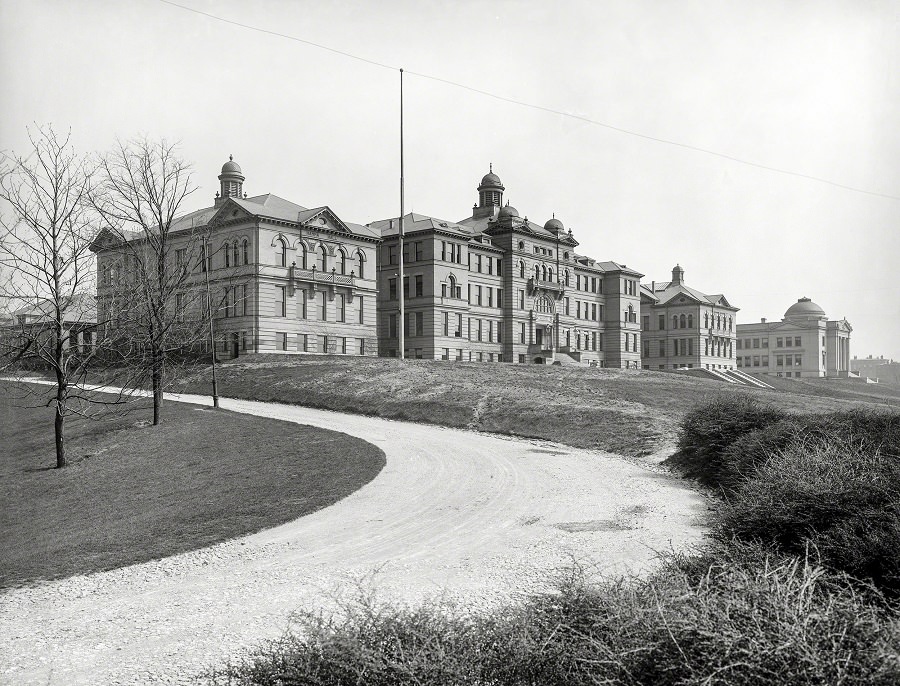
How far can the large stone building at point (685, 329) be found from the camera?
113 m

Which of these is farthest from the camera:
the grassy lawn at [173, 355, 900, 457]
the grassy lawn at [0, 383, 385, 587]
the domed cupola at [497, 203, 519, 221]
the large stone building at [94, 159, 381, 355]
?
the domed cupola at [497, 203, 519, 221]

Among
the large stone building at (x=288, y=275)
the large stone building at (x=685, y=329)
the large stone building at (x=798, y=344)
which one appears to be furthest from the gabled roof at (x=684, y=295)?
the large stone building at (x=288, y=275)

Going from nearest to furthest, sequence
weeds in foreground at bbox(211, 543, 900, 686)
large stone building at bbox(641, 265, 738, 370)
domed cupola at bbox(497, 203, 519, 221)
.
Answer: weeds in foreground at bbox(211, 543, 900, 686) < domed cupola at bbox(497, 203, 519, 221) < large stone building at bbox(641, 265, 738, 370)

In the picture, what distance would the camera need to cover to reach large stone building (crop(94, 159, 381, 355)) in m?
56.8

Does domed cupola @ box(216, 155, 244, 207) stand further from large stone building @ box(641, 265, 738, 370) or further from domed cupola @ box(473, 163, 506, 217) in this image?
large stone building @ box(641, 265, 738, 370)

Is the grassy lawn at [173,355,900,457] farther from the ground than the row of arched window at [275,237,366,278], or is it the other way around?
the row of arched window at [275,237,366,278]

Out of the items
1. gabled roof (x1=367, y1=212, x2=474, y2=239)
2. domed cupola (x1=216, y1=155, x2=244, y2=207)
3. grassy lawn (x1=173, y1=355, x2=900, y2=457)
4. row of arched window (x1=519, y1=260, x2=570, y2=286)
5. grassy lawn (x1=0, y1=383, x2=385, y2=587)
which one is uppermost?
domed cupola (x1=216, y1=155, x2=244, y2=207)

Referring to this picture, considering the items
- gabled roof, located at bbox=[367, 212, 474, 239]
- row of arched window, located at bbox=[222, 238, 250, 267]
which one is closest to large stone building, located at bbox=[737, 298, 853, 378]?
gabled roof, located at bbox=[367, 212, 474, 239]

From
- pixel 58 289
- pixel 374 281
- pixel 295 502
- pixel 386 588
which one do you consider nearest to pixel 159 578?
pixel 386 588

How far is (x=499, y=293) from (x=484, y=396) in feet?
159

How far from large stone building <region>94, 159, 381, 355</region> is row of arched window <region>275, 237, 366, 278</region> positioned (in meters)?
0.08

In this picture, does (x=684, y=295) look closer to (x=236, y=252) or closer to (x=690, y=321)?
(x=690, y=321)

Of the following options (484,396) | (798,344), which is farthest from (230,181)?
(798,344)

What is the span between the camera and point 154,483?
68.6 feet
